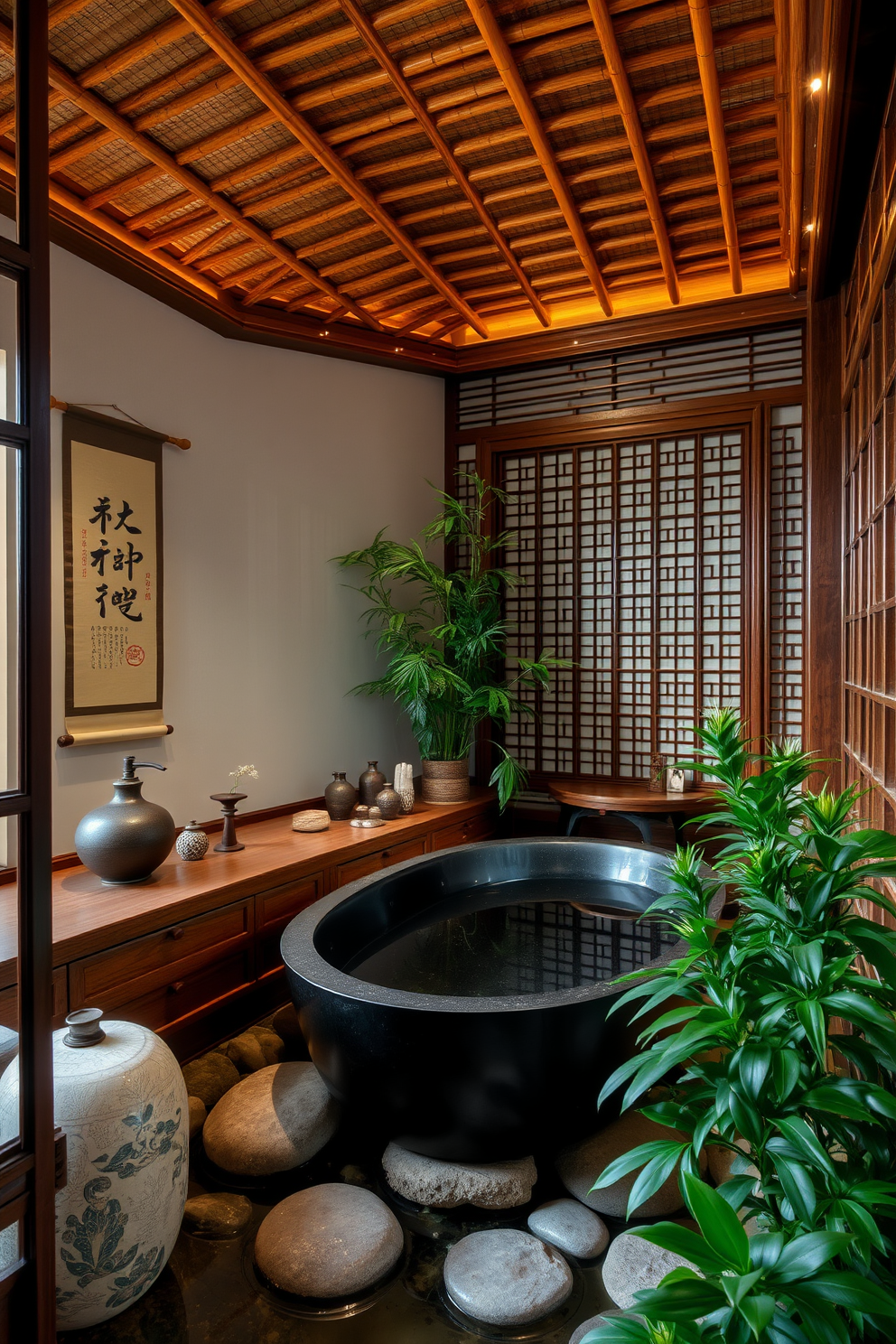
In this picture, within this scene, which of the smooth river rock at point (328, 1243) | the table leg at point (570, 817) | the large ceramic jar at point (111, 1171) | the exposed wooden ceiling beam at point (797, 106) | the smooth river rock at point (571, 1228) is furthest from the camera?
the table leg at point (570, 817)

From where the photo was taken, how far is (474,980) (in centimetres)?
281

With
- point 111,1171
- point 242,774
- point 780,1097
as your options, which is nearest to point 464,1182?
point 111,1171

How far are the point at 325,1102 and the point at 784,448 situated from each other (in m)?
3.86

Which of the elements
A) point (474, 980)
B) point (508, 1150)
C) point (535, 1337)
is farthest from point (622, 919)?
point (535, 1337)

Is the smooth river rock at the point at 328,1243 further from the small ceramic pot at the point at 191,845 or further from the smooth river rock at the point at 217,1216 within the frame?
the small ceramic pot at the point at 191,845

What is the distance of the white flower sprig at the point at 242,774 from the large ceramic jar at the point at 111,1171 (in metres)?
1.73

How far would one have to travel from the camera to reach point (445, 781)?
4.60 meters

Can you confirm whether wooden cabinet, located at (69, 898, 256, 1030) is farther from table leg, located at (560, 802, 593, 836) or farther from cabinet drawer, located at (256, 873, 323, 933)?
table leg, located at (560, 802, 593, 836)

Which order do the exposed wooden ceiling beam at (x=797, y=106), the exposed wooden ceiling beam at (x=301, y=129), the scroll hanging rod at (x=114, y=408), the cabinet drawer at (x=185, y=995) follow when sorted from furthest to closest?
the scroll hanging rod at (x=114, y=408) < the cabinet drawer at (x=185, y=995) < the exposed wooden ceiling beam at (x=301, y=129) < the exposed wooden ceiling beam at (x=797, y=106)

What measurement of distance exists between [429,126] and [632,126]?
0.69 metres

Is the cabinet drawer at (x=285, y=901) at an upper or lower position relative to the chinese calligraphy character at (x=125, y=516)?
lower

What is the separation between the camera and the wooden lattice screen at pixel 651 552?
4.45m

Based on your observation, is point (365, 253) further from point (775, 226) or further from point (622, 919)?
point (622, 919)

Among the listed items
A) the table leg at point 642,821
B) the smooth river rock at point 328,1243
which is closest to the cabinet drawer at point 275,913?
the smooth river rock at point 328,1243
